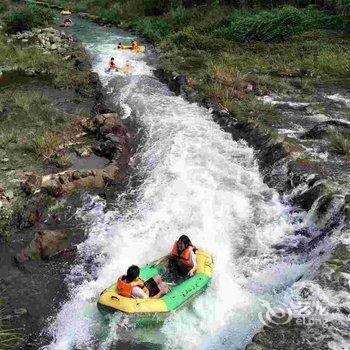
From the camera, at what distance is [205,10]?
114 feet

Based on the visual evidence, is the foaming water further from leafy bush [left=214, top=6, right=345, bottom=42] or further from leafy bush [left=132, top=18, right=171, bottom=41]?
leafy bush [left=132, top=18, right=171, bottom=41]

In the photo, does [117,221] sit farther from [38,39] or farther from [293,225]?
[38,39]

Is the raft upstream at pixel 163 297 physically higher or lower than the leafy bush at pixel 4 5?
higher

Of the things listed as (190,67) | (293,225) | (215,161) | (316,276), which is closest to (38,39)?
(190,67)

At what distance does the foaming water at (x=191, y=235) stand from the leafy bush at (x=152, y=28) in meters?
14.4

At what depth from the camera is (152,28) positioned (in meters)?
33.8

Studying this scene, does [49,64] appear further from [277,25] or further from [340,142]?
[340,142]

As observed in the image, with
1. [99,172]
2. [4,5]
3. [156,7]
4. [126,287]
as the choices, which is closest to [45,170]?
[99,172]

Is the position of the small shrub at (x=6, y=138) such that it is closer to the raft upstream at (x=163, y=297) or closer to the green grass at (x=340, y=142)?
the raft upstream at (x=163, y=297)

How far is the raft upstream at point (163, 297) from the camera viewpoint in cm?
905

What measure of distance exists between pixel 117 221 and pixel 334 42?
1942 cm

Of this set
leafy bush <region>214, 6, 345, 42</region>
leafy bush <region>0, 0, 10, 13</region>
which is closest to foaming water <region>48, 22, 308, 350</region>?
leafy bush <region>214, 6, 345, 42</region>

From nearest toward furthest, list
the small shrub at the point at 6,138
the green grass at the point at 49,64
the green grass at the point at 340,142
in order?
the green grass at the point at 340,142 → the small shrub at the point at 6,138 → the green grass at the point at 49,64

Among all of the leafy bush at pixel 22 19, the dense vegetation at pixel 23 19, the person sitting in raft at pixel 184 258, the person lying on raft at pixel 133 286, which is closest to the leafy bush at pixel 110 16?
the dense vegetation at pixel 23 19
